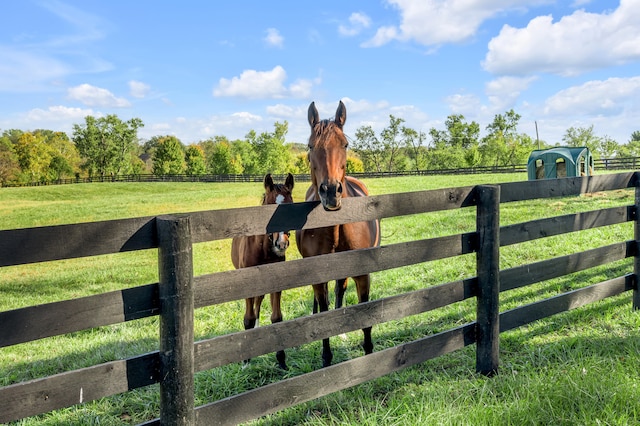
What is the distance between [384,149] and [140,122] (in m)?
43.0

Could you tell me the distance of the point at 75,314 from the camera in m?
2.32

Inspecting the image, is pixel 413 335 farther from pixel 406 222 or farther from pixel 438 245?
pixel 406 222

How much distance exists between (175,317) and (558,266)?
4.03 meters

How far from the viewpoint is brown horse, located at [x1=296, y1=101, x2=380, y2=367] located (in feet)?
11.1

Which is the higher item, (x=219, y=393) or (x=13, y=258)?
(x=13, y=258)

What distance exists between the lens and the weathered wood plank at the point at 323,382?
277cm

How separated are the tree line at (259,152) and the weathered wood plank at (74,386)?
209 ft

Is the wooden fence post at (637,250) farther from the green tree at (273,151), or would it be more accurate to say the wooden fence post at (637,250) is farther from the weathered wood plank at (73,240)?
the green tree at (273,151)

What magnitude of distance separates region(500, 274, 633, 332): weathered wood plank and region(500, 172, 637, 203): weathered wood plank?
3.57 ft

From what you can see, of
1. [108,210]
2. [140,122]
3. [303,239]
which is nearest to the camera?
[303,239]

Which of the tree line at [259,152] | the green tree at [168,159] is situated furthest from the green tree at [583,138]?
the green tree at [168,159]

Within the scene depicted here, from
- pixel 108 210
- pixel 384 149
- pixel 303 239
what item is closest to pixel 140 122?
pixel 384 149

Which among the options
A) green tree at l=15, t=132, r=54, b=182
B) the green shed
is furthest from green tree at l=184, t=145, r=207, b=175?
the green shed

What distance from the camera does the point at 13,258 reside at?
86.2 inches
